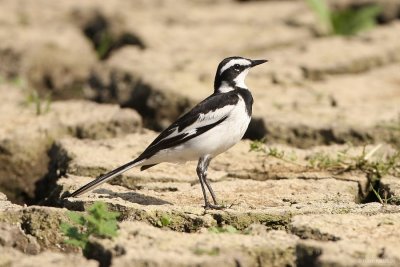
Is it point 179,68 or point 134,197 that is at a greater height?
point 179,68

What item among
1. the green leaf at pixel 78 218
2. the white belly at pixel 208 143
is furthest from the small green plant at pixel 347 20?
the green leaf at pixel 78 218

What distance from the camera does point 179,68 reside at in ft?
23.6

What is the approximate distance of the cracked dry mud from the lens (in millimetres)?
3711

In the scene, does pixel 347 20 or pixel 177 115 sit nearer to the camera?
pixel 177 115

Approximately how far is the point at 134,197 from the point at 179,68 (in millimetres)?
2697

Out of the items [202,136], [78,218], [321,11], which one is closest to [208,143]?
[202,136]

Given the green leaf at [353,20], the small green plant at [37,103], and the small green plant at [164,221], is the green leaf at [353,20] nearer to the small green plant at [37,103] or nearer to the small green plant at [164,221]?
the small green plant at [37,103]

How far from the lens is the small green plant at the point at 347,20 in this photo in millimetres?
8188

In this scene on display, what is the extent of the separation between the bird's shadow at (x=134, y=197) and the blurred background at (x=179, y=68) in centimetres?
86

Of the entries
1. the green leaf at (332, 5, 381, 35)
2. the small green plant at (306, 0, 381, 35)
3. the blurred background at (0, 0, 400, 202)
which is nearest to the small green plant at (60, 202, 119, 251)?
the blurred background at (0, 0, 400, 202)

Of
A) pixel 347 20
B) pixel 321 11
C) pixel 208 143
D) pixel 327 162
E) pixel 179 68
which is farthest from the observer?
pixel 347 20

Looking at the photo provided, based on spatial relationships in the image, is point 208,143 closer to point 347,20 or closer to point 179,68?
point 179,68

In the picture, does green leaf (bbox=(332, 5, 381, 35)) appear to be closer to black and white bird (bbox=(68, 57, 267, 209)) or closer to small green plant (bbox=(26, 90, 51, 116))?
small green plant (bbox=(26, 90, 51, 116))

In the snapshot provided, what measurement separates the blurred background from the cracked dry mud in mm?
14
